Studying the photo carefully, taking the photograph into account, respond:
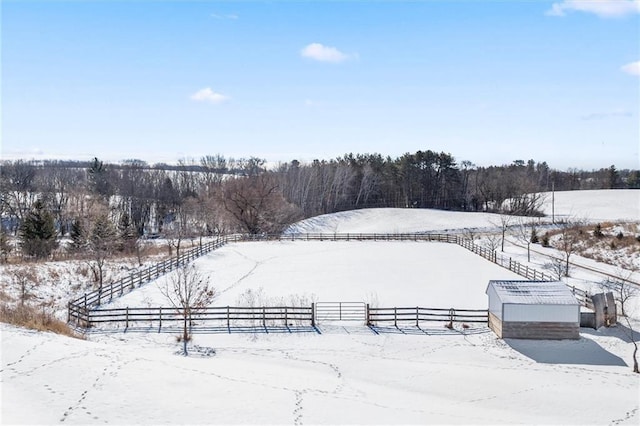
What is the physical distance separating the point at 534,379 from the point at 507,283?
21.4 ft

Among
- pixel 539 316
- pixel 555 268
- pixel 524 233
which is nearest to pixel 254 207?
pixel 524 233

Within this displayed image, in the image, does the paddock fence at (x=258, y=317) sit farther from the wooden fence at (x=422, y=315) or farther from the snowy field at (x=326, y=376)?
the snowy field at (x=326, y=376)

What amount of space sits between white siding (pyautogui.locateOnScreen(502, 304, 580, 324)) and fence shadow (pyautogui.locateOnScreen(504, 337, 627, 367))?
87 centimetres

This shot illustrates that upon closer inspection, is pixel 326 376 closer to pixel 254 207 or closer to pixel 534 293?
pixel 534 293

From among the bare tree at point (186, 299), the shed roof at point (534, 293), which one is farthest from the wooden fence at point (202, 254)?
the shed roof at point (534, 293)

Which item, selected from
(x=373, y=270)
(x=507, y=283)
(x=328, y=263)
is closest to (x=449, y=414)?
(x=507, y=283)

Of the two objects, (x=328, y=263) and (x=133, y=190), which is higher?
(x=133, y=190)

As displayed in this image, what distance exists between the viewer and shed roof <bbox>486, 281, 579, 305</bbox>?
822 inches

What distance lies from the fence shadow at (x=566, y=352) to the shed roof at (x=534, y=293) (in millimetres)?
1574

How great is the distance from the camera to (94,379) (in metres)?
13.1

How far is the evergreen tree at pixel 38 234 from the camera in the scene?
141ft

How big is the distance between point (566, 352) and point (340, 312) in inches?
362

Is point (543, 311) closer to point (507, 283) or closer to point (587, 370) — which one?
point (507, 283)

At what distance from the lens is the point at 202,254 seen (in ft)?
141
